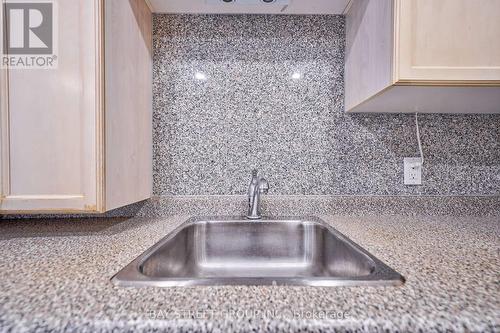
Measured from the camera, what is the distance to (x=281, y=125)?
109 cm

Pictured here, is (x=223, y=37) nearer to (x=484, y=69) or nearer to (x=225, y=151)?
(x=225, y=151)

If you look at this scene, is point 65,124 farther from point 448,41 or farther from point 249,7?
point 448,41

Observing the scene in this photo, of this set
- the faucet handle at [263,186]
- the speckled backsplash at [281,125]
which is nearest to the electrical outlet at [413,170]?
the speckled backsplash at [281,125]

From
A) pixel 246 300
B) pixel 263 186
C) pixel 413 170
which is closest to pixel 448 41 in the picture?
pixel 413 170

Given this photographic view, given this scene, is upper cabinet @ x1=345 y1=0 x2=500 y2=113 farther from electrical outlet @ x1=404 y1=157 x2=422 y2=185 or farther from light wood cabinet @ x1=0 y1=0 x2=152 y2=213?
light wood cabinet @ x1=0 y1=0 x2=152 y2=213

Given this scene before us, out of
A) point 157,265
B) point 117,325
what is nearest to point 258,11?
point 157,265

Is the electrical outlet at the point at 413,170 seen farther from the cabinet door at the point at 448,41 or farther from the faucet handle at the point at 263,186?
the faucet handle at the point at 263,186

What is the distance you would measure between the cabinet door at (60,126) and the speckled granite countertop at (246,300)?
16 centimetres

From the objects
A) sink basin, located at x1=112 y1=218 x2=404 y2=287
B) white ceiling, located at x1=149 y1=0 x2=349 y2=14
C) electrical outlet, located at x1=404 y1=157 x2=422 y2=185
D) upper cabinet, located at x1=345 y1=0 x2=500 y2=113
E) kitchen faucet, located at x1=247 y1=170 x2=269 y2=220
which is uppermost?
white ceiling, located at x1=149 y1=0 x2=349 y2=14

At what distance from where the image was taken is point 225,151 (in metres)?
1.09

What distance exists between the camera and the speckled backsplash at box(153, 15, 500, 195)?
1.09 metres

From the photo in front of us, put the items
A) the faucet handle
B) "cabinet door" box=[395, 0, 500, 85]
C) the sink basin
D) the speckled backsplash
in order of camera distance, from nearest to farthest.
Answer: "cabinet door" box=[395, 0, 500, 85] < the sink basin < the faucet handle < the speckled backsplash

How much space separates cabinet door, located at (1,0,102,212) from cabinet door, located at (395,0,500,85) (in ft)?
2.64

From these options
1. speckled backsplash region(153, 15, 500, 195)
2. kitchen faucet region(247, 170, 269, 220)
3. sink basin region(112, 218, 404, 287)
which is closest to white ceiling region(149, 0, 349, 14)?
speckled backsplash region(153, 15, 500, 195)
